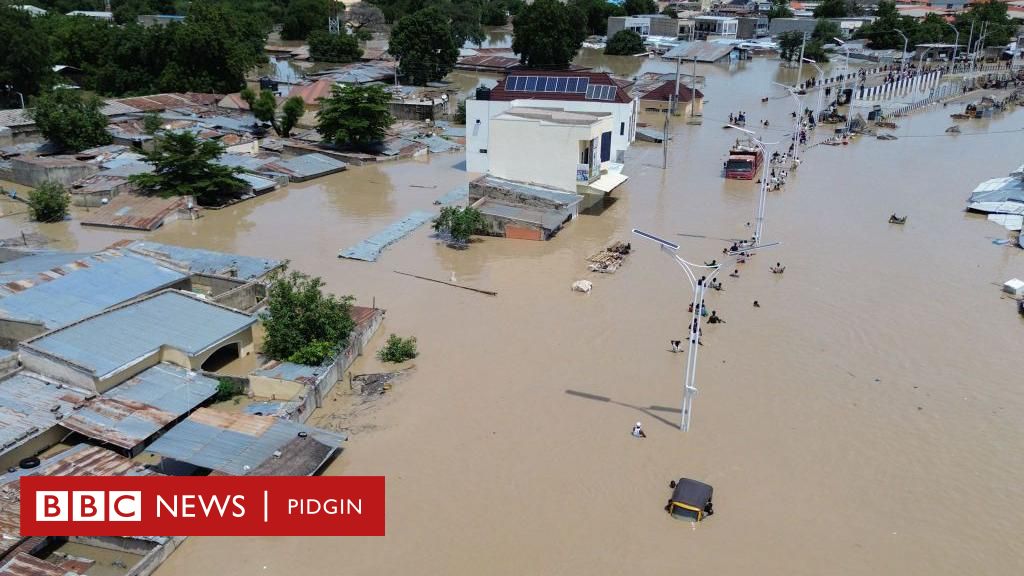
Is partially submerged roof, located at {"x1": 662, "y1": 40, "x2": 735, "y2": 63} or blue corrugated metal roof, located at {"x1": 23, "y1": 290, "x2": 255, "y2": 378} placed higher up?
partially submerged roof, located at {"x1": 662, "y1": 40, "x2": 735, "y2": 63}

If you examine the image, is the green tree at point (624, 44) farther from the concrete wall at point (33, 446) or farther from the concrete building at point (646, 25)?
the concrete wall at point (33, 446)

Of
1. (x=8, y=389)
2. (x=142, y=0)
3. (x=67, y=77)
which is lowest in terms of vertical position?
(x=8, y=389)

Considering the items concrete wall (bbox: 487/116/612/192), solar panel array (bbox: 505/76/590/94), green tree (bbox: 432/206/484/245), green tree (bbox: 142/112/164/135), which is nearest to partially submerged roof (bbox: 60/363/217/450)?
green tree (bbox: 432/206/484/245)

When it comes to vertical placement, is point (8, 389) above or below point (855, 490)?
above

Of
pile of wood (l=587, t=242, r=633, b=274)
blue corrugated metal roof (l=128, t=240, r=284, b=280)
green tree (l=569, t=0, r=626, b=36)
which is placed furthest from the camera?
green tree (l=569, t=0, r=626, b=36)

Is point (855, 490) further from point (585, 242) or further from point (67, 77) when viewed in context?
point (67, 77)

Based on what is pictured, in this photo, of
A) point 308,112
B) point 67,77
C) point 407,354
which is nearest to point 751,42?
point 308,112

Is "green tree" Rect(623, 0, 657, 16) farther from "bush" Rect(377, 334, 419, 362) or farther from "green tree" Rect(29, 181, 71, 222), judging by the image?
"bush" Rect(377, 334, 419, 362)

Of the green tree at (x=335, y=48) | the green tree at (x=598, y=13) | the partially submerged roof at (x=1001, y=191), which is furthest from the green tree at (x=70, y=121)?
the green tree at (x=598, y=13)
